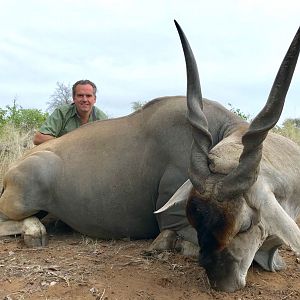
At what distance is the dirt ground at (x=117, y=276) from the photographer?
319cm

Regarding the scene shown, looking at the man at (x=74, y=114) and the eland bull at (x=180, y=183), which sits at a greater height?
the man at (x=74, y=114)

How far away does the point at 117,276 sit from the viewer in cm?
351

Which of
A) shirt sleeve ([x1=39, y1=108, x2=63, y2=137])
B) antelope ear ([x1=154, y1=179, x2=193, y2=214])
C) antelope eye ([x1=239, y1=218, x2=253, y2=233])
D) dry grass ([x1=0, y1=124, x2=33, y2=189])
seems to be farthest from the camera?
dry grass ([x1=0, y1=124, x2=33, y2=189])

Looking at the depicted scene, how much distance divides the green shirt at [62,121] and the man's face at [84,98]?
0.40 ft

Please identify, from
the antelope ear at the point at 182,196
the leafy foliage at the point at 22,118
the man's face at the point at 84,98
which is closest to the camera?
the antelope ear at the point at 182,196

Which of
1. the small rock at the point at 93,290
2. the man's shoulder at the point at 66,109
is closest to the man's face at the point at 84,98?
the man's shoulder at the point at 66,109

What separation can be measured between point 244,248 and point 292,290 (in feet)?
1.52

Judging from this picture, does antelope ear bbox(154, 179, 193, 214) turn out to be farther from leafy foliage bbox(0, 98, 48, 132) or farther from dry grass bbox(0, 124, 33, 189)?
leafy foliage bbox(0, 98, 48, 132)

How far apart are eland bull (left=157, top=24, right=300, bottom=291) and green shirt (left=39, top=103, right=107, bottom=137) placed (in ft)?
10.6

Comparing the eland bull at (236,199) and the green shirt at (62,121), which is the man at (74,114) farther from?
the eland bull at (236,199)

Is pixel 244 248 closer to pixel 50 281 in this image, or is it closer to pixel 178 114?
pixel 50 281

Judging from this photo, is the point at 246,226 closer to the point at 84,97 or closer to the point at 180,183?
the point at 180,183

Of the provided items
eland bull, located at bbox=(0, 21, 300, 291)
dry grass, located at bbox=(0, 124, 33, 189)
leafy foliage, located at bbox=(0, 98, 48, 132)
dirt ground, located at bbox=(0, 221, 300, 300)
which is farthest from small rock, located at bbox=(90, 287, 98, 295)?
leafy foliage, located at bbox=(0, 98, 48, 132)

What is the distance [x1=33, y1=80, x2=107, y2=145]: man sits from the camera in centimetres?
630
